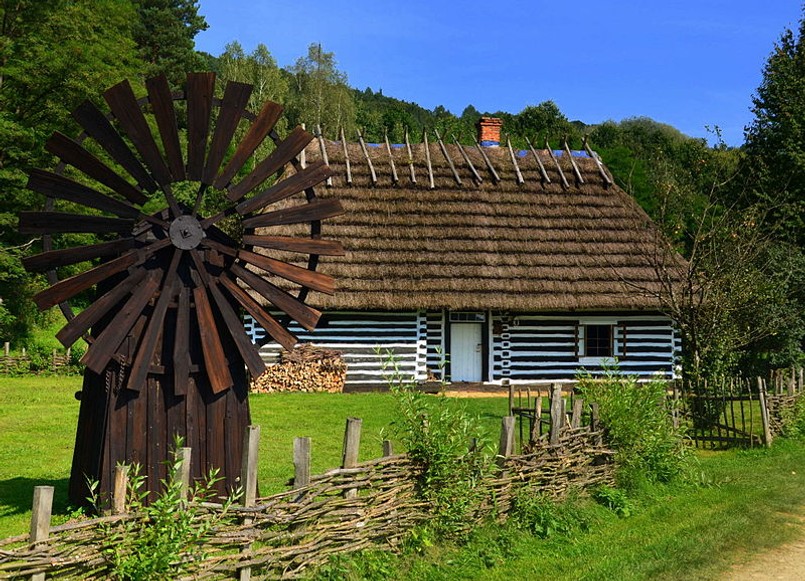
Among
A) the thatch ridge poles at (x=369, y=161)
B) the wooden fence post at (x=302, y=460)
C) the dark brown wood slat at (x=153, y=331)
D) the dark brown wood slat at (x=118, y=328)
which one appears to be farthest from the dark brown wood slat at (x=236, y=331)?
the thatch ridge poles at (x=369, y=161)

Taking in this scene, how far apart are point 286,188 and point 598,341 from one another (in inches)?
567

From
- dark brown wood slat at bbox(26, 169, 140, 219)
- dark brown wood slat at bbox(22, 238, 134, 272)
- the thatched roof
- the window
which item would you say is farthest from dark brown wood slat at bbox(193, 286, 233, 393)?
the window

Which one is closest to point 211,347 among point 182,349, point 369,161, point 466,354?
point 182,349

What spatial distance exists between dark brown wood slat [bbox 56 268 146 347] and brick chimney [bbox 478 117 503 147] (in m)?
18.3

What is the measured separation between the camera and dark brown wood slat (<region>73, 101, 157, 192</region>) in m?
8.57

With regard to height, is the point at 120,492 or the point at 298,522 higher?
the point at 120,492

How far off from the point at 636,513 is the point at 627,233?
13995 millimetres

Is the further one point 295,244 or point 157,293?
point 295,244

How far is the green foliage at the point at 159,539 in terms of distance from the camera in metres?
5.32

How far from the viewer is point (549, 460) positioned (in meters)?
8.80

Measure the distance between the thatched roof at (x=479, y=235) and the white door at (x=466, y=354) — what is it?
166 centimetres

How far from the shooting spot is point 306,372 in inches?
774

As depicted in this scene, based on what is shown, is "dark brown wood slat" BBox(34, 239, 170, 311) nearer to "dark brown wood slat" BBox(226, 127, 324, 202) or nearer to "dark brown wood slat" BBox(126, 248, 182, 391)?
"dark brown wood slat" BBox(126, 248, 182, 391)

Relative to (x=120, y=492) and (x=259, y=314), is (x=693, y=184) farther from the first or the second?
(x=120, y=492)
